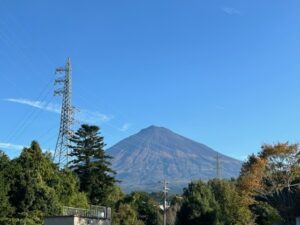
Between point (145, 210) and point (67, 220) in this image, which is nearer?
point (67, 220)

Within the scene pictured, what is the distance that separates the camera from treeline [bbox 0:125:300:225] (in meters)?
42.2

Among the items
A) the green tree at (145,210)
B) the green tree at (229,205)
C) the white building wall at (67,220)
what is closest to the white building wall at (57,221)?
the white building wall at (67,220)

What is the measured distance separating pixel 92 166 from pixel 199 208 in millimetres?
15471

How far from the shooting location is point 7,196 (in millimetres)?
42938

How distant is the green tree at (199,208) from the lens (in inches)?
2596

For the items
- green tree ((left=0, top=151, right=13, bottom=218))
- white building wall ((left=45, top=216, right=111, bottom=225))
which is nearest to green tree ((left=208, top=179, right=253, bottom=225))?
white building wall ((left=45, top=216, right=111, bottom=225))

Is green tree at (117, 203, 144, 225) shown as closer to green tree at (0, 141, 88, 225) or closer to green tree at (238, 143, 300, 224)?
green tree at (0, 141, 88, 225)

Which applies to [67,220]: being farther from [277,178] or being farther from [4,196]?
[277,178]

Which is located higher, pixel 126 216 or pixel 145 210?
pixel 145 210

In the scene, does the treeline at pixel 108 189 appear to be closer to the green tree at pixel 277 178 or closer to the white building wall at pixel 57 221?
the green tree at pixel 277 178

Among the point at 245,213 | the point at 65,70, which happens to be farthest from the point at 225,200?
the point at 65,70

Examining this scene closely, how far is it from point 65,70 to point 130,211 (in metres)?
25.7

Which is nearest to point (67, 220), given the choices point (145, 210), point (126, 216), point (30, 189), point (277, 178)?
point (30, 189)

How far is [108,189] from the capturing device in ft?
199
